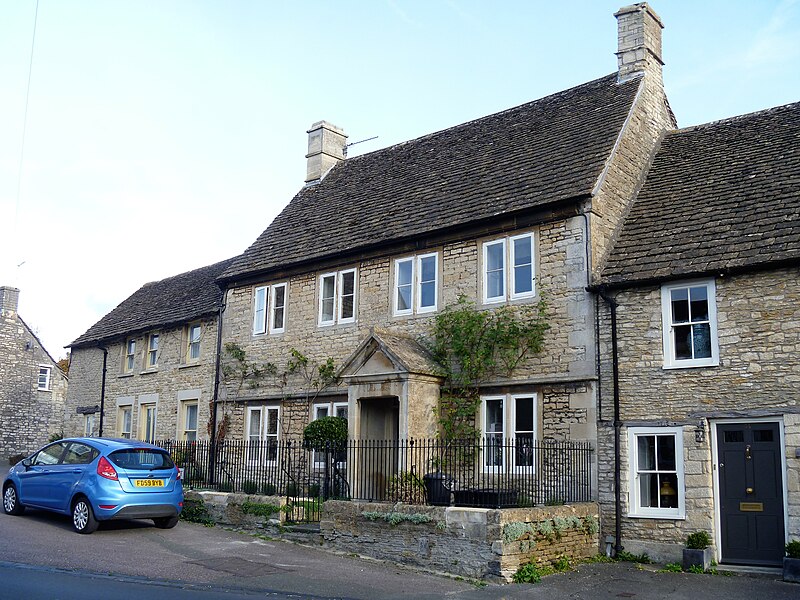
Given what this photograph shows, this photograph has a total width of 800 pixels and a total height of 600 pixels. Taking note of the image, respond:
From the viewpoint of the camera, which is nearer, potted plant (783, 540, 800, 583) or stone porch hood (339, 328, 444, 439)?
potted plant (783, 540, 800, 583)

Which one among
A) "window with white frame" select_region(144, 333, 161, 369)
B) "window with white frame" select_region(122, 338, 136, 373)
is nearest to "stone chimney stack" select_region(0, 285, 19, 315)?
"window with white frame" select_region(122, 338, 136, 373)

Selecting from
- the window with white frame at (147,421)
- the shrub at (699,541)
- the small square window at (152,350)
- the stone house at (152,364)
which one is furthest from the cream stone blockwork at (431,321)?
the window with white frame at (147,421)

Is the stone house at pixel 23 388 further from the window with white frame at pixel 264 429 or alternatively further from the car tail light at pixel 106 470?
the car tail light at pixel 106 470

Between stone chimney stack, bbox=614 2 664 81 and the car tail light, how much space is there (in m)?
14.4

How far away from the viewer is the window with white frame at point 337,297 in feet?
68.6

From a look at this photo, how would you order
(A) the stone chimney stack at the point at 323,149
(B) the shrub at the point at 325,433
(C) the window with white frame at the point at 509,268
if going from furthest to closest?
(A) the stone chimney stack at the point at 323,149, (B) the shrub at the point at 325,433, (C) the window with white frame at the point at 509,268

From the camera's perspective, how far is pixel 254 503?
1705cm

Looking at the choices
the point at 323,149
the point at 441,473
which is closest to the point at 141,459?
the point at 441,473

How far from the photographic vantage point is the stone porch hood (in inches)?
682

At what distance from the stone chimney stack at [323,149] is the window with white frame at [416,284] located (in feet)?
27.0

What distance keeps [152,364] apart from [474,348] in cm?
1464

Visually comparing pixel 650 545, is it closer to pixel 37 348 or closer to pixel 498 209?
pixel 498 209

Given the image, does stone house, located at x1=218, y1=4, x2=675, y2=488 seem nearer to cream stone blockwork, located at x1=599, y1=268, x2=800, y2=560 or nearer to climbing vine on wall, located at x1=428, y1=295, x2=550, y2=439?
climbing vine on wall, located at x1=428, y1=295, x2=550, y2=439

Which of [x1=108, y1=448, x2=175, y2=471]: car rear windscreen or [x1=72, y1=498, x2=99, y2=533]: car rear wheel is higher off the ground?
[x1=108, y1=448, x2=175, y2=471]: car rear windscreen
